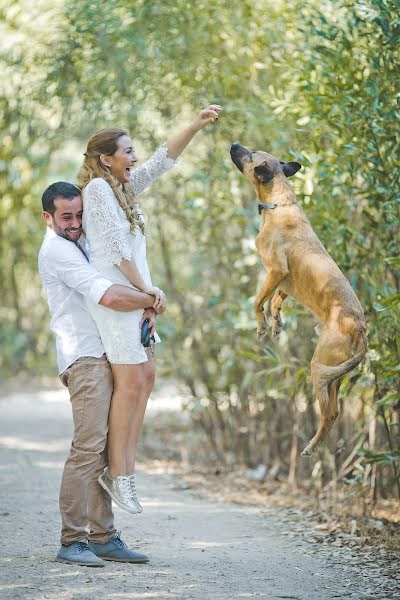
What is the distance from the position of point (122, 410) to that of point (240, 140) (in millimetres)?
3432

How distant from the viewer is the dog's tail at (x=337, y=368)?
11.7ft

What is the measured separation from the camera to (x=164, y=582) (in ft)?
12.4

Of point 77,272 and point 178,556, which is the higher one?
point 77,272

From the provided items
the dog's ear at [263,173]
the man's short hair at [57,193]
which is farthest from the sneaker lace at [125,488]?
the dog's ear at [263,173]

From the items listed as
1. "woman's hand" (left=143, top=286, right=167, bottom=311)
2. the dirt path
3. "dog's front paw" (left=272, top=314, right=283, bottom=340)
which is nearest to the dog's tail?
"dog's front paw" (left=272, top=314, right=283, bottom=340)

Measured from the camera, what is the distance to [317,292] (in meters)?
3.62

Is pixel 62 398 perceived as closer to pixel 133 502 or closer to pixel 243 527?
pixel 243 527

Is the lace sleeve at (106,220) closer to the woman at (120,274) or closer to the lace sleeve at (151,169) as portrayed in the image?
the woman at (120,274)

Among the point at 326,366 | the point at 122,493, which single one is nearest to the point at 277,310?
the point at 326,366

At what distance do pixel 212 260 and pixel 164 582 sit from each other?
3980mm

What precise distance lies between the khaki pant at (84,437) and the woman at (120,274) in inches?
2.3

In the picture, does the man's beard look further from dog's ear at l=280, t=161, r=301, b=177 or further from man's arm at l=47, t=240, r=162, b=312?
dog's ear at l=280, t=161, r=301, b=177

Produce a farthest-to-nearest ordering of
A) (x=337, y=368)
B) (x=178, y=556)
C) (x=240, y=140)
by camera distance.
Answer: (x=240, y=140)
(x=178, y=556)
(x=337, y=368)

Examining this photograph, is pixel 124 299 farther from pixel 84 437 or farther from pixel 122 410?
pixel 84 437
